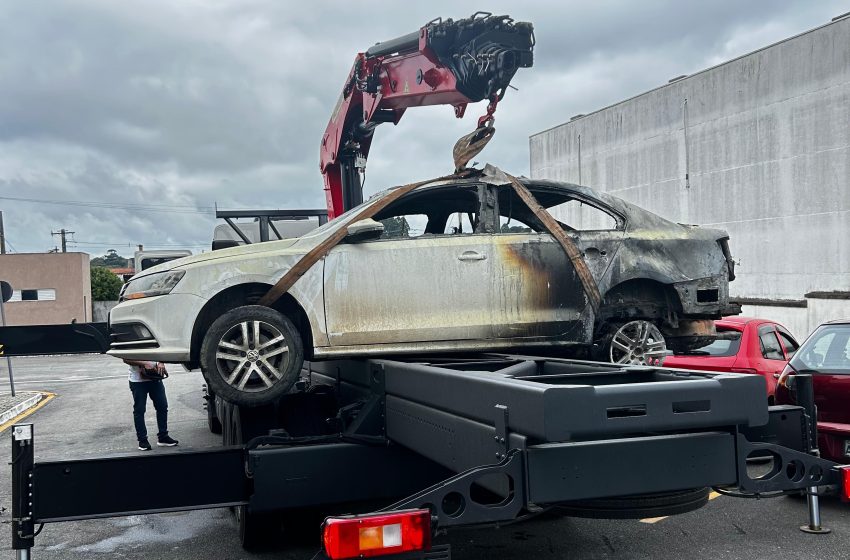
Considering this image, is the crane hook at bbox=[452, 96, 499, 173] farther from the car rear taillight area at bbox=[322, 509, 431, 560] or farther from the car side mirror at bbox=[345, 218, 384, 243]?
the car rear taillight area at bbox=[322, 509, 431, 560]

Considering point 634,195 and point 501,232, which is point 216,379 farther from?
point 634,195

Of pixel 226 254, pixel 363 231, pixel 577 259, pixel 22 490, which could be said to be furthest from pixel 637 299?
pixel 22 490

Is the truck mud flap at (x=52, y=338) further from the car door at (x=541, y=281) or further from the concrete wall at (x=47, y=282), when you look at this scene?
the concrete wall at (x=47, y=282)

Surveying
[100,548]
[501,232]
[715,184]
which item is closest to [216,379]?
[100,548]

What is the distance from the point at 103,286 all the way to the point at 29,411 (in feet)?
128

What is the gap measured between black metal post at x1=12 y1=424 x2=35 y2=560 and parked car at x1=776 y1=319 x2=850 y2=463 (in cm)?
462

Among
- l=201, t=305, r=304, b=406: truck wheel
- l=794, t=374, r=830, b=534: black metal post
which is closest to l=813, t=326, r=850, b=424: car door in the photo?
l=794, t=374, r=830, b=534: black metal post

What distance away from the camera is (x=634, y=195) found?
94.1ft

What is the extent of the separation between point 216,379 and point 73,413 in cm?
893

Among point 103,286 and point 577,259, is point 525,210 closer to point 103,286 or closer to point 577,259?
point 577,259

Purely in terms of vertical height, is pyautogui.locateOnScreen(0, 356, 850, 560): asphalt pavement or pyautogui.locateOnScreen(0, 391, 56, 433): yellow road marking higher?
pyautogui.locateOnScreen(0, 356, 850, 560): asphalt pavement

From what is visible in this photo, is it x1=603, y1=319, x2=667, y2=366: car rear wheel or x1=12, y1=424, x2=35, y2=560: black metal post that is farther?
x1=603, y1=319, x2=667, y2=366: car rear wheel

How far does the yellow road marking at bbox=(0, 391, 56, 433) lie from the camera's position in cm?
1164

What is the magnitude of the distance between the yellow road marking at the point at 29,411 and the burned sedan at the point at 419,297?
7185 millimetres
